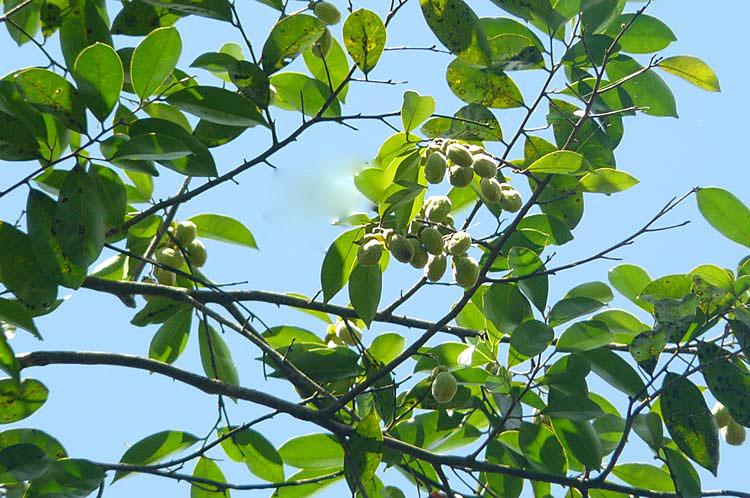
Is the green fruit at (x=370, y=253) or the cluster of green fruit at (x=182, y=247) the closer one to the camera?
the green fruit at (x=370, y=253)

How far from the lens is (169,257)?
174 cm

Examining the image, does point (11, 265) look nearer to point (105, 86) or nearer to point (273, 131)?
point (105, 86)

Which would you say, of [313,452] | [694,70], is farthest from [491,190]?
[313,452]

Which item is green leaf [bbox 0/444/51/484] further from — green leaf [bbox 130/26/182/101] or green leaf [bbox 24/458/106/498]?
green leaf [bbox 130/26/182/101]

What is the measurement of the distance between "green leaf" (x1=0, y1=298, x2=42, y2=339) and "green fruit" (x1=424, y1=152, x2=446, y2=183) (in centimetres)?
60

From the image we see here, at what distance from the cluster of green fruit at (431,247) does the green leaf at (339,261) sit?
0.15ft

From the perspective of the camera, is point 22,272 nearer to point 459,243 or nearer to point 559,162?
point 459,243

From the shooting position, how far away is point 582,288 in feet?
5.49

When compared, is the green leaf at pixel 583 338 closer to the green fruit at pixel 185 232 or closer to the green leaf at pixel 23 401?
the green fruit at pixel 185 232

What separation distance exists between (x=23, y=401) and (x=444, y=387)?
2.09ft

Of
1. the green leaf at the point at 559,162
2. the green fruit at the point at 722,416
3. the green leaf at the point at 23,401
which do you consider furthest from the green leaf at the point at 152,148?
the green fruit at the point at 722,416

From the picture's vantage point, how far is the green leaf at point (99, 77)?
1258 mm

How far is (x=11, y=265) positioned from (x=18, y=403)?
0.27 metres

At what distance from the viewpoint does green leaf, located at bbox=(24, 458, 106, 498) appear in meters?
1.37
